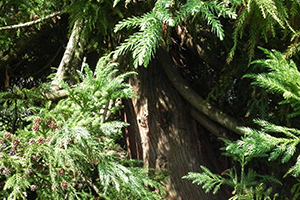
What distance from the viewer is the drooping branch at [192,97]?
2431 millimetres

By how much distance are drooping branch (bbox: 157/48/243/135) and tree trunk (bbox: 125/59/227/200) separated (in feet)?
0.27

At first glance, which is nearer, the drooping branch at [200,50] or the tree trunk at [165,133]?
the tree trunk at [165,133]

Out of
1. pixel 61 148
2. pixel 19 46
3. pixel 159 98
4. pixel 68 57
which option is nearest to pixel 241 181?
pixel 159 98

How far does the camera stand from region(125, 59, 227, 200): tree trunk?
2434 millimetres

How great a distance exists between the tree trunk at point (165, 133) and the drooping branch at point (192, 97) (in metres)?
0.08

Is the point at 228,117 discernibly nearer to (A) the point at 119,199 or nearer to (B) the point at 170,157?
(B) the point at 170,157

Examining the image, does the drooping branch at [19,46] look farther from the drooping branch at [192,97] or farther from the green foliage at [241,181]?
the green foliage at [241,181]

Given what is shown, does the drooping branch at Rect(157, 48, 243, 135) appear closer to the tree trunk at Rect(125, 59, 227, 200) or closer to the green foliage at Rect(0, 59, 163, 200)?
the tree trunk at Rect(125, 59, 227, 200)

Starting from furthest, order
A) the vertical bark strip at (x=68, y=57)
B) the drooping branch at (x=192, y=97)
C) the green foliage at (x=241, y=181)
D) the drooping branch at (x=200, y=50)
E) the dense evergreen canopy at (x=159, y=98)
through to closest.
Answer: the drooping branch at (x=200, y=50) < the drooping branch at (x=192, y=97) < the vertical bark strip at (x=68, y=57) < the green foliage at (x=241, y=181) < the dense evergreen canopy at (x=159, y=98)

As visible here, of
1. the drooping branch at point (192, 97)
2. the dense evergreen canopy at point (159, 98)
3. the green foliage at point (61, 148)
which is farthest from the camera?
the drooping branch at point (192, 97)

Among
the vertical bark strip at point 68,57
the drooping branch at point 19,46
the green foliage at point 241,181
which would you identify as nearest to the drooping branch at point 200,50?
the green foliage at point 241,181

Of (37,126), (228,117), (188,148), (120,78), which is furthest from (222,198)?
(37,126)

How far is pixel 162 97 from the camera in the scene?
8.49 ft

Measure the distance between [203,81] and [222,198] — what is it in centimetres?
106
